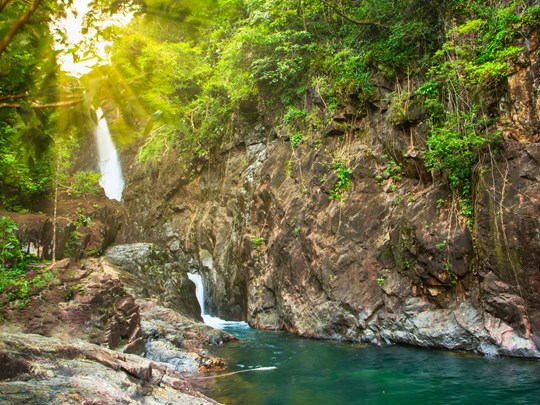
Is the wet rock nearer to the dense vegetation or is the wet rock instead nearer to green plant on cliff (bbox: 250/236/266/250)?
green plant on cliff (bbox: 250/236/266/250)

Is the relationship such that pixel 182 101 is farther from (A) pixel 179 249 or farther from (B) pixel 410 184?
(B) pixel 410 184

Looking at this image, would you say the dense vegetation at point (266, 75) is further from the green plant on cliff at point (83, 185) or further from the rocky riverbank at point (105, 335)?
the rocky riverbank at point (105, 335)

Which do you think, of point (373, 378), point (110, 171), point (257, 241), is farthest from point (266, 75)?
point (110, 171)

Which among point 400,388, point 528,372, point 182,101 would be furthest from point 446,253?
point 182,101

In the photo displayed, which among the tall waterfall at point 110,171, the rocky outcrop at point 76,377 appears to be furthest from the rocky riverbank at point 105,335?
the tall waterfall at point 110,171

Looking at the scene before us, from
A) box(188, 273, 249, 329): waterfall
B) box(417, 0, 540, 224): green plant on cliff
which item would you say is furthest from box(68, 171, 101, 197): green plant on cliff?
box(417, 0, 540, 224): green plant on cliff

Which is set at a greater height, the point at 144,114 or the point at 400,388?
the point at 144,114

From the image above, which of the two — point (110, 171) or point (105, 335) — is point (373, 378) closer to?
point (105, 335)

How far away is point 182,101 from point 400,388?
1709 cm

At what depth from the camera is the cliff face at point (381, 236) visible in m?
8.72

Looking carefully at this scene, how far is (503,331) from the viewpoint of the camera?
8633 millimetres

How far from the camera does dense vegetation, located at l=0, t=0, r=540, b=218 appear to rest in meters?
2.63

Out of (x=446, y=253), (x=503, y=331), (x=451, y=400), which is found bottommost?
(x=451, y=400)

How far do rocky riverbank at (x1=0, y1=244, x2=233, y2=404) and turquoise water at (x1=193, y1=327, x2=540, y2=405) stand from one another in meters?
1.03
